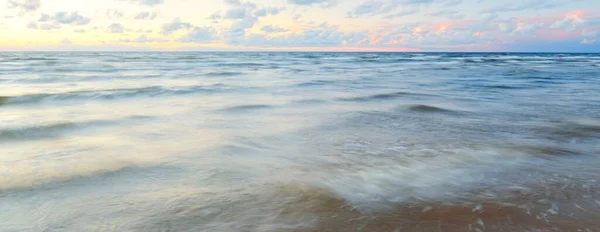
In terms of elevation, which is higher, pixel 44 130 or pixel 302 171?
pixel 302 171

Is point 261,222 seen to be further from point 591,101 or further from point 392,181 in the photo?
point 591,101

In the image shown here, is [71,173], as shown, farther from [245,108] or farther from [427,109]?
[427,109]

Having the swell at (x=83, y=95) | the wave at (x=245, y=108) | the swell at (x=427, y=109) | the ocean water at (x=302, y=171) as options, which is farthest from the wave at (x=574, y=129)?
the swell at (x=83, y=95)

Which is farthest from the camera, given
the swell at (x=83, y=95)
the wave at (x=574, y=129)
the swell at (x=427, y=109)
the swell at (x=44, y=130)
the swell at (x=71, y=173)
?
the swell at (x=83, y=95)

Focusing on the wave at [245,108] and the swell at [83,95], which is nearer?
the wave at [245,108]

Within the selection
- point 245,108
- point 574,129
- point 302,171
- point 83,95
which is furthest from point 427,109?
point 83,95

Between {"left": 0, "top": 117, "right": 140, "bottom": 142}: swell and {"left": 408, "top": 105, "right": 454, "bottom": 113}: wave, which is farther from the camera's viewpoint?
{"left": 408, "top": 105, "right": 454, "bottom": 113}: wave

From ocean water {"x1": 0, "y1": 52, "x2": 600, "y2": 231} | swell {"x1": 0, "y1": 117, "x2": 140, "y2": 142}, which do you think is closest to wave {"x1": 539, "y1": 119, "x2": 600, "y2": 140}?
ocean water {"x1": 0, "y1": 52, "x2": 600, "y2": 231}

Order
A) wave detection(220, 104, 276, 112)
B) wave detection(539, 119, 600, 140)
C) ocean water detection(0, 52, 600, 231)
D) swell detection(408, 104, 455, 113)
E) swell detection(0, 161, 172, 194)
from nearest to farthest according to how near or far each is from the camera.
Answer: ocean water detection(0, 52, 600, 231), swell detection(0, 161, 172, 194), wave detection(539, 119, 600, 140), swell detection(408, 104, 455, 113), wave detection(220, 104, 276, 112)

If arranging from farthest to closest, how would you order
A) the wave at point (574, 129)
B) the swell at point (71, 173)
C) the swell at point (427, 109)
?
the swell at point (427, 109), the wave at point (574, 129), the swell at point (71, 173)

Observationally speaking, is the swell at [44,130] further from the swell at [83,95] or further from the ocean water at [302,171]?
the swell at [83,95]

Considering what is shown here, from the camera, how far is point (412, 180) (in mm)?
4367

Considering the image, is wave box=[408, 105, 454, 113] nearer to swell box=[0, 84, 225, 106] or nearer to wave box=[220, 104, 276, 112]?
wave box=[220, 104, 276, 112]

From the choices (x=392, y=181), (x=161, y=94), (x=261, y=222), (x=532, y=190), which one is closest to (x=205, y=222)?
(x=261, y=222)
